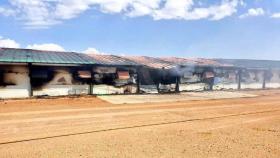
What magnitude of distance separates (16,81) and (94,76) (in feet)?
19.6

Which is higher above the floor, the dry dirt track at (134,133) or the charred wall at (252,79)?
the charred wall at (252,79)

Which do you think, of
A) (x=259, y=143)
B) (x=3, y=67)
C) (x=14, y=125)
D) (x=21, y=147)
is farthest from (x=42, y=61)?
(x=259, y=143)

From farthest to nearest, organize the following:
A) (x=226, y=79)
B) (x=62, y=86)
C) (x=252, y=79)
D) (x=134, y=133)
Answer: (x=252, y=79), (x=226, y=79), (x=62, y=86), (x=134, y=133)

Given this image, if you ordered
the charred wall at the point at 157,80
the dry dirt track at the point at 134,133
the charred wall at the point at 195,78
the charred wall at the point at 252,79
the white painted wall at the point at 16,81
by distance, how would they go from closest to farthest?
the dry dirt track at the point at 134,133 → the white painted wall at the point at 16,81 → the charred wall at the point at 157,80 → the charred wall at the point at 195,78 → the charred wall at the point at 252,79

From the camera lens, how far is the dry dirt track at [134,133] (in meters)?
8.78

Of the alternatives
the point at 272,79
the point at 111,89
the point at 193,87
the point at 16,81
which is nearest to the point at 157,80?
the point at 193,87

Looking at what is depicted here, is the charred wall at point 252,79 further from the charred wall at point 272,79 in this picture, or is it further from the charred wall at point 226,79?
the charred wall at point 226,79

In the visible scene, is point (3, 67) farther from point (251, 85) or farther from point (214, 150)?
point (251, 85)

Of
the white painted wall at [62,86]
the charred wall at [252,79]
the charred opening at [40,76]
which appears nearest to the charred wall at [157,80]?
the white painted wall at [62,86]

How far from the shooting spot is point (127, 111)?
1661cm

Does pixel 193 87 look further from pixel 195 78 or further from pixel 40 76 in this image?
pixel 40 76

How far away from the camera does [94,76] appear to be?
2442 centimetres

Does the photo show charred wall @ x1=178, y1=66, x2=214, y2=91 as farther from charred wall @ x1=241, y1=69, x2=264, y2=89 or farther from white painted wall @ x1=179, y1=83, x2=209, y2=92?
charred wall @ x1=241, y1=69, x2=264, y2=89

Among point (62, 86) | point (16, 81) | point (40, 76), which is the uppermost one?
point (40, 76)
